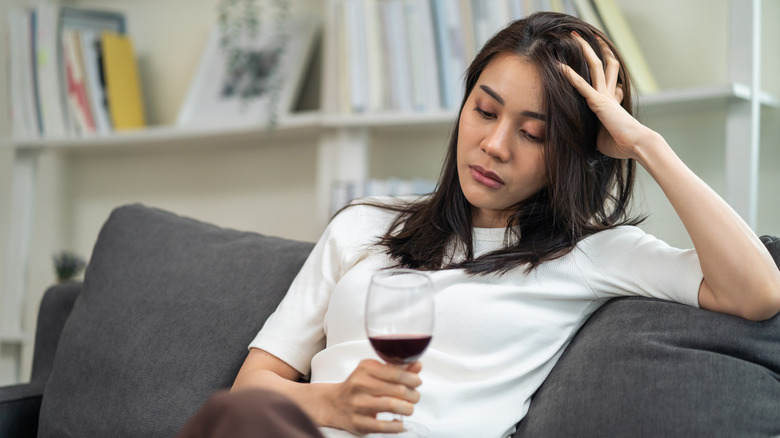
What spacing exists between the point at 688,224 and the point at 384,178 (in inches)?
62.4

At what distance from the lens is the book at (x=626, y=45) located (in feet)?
6.91

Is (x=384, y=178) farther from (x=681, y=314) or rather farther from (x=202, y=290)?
(x=681, y=314)

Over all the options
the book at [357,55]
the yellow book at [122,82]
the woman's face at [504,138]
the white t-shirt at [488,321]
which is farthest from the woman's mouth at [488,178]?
the yellow book at [122,82]

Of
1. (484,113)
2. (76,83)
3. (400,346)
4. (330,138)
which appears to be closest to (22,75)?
(76,83)

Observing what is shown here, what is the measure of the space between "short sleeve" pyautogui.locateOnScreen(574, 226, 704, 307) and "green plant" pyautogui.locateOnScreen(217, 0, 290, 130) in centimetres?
149

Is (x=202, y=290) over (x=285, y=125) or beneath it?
beneath

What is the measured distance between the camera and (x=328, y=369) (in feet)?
4.37

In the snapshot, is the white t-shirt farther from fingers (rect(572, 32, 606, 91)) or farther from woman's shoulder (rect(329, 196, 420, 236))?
fingers (rect(572, 32, 606, 91))

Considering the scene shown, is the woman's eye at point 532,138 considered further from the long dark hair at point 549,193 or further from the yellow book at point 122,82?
the yellow book at point 122,82

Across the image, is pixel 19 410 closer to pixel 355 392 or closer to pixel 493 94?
pixel 355 392

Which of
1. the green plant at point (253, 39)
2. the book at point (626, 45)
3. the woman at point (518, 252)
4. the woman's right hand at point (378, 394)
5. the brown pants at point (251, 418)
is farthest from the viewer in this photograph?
the green plant at point (253, 39)

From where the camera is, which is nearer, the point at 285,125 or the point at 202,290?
the point at 202,290

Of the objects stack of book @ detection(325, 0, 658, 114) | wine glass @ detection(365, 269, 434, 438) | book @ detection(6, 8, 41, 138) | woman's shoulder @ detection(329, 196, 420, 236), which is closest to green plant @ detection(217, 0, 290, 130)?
stack of book @ detection(325, 0, 658, 114)

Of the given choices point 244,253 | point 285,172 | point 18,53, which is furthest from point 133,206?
point 18,53
